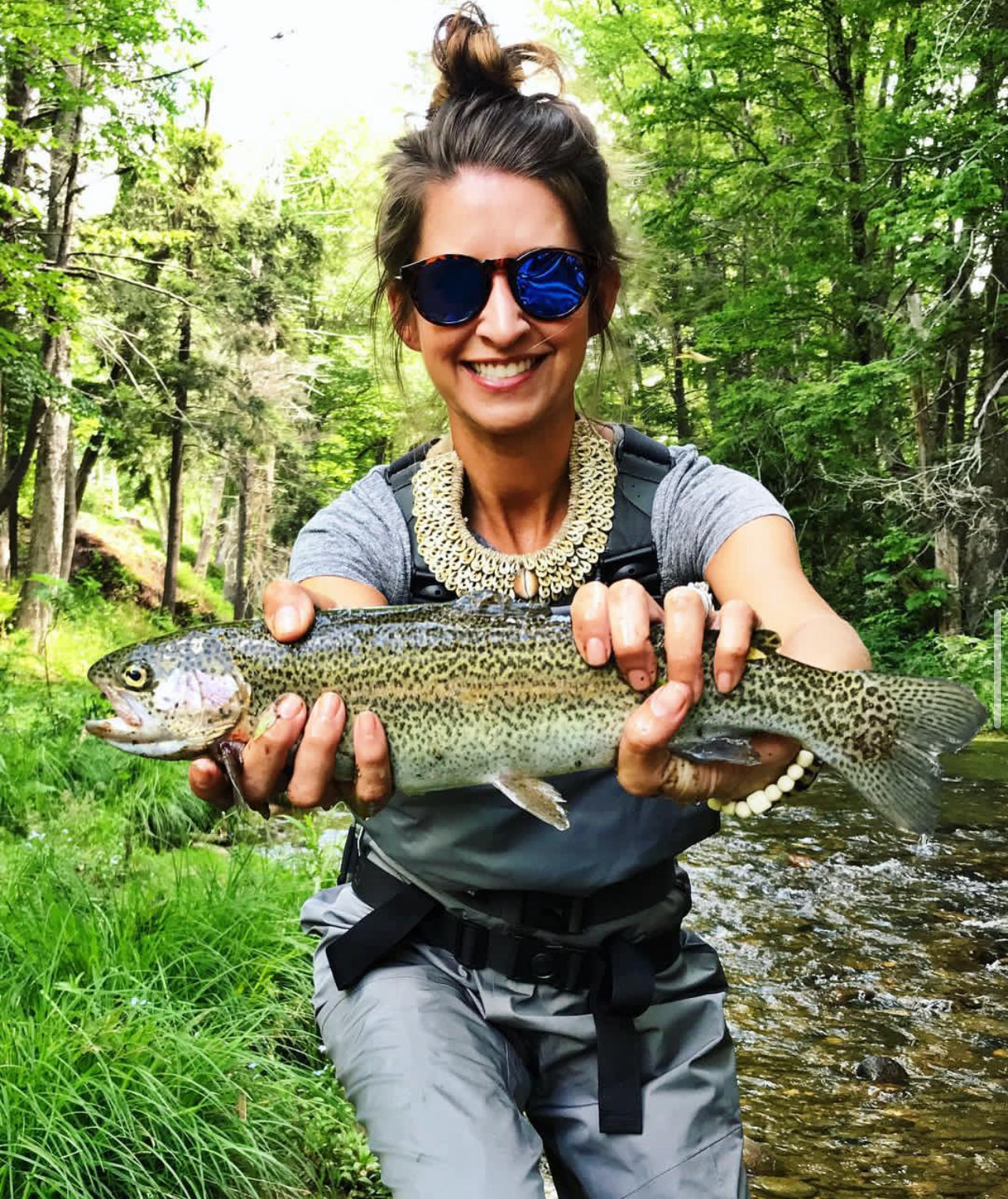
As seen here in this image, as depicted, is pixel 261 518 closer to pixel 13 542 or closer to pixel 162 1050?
pixel 13 542

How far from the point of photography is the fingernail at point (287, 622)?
2.64 metres

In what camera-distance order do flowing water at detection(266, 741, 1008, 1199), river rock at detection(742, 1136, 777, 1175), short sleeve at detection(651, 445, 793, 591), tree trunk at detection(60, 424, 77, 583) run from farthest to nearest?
tree trunk at detection(60, 424, 77, 583), flowing water at detection(266, 741, 1008, 1199), river rock at detection(742, 1136, 777, 1175), short sleeve at detection(651, 445, 793, 591)

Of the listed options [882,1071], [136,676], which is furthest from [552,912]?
[882,1071]

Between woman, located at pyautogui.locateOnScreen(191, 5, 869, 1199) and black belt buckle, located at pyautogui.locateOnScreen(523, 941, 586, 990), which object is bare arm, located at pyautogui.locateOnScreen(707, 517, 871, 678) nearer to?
woman, located at pyautogui.locateOnScreen(191, 5, 869, 1199)

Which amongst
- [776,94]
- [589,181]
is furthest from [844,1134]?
[776,94]

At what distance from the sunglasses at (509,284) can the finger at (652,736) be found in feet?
4.15

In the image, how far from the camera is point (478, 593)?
2740 millimetres

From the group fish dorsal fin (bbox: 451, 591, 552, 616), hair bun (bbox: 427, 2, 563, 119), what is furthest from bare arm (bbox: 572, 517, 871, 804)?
hair bun (bbox: 427, 2, 563, 119)

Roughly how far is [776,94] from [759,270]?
4.50 meters

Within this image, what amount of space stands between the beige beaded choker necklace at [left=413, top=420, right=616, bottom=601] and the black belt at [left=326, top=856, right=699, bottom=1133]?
95 centimetres

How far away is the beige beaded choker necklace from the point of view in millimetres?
3131

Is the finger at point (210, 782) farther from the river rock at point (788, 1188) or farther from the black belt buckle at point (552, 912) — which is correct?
the river rock at point (788, 1188)

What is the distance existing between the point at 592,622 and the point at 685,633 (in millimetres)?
226

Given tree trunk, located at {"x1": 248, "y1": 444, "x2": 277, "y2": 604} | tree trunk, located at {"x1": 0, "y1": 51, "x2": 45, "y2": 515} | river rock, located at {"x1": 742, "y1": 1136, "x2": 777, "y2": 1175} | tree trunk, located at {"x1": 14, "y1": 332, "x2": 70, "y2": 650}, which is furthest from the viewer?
tree trunk, located at {"x1": 248, "y1": 444, "x2": 277, "y2": 604}
